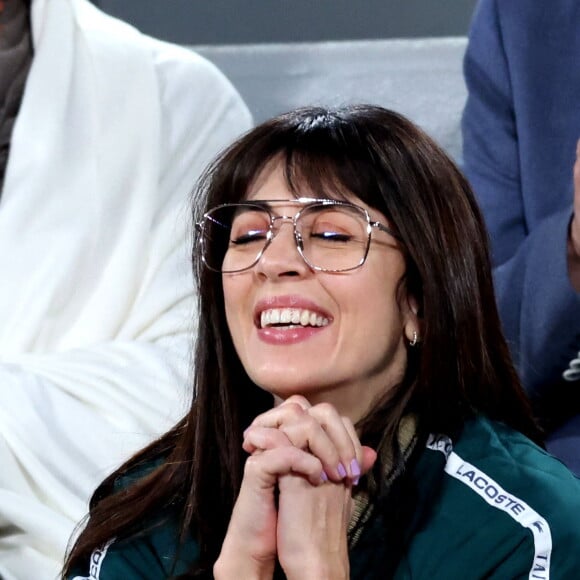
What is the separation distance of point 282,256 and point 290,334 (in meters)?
0.07

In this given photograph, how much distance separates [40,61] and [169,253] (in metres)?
0.38

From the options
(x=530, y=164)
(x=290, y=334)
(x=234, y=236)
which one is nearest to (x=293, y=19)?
(x=530, y=164)

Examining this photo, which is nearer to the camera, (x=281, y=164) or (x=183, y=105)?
(x=281, y=164)

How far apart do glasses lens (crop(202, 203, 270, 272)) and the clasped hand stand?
0.63 feet

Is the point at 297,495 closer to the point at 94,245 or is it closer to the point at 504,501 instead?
the point at 504,501

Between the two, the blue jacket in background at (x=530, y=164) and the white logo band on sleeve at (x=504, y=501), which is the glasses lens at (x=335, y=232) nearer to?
the white logo band on sleeve at (x=504, y=501)

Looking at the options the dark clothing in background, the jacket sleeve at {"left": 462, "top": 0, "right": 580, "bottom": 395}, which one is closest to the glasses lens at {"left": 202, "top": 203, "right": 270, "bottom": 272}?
the jacket sleeve at {"left": 462, "top": 0, "right": 580, "bottom": 395}

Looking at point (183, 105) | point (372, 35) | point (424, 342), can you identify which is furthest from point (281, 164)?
point (372, 35)

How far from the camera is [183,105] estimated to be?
2285 mm

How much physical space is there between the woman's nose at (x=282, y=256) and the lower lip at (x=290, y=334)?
0.17 feet

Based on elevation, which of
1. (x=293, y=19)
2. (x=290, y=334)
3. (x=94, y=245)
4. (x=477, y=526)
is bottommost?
(x=94, y=245)

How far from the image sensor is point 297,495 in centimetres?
120

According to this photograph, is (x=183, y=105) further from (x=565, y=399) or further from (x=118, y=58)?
(x=565, y=399)

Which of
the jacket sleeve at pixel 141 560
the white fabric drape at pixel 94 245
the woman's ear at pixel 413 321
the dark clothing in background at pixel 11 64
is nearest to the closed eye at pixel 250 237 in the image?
the woman's ear at pixel 413 321
